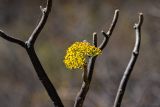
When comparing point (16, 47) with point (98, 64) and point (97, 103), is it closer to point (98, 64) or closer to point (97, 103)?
point (98, 64)

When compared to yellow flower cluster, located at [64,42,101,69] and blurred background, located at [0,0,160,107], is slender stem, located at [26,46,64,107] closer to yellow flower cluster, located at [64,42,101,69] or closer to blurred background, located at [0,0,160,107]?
yellow flower cluster, located at [64,42,101,69]

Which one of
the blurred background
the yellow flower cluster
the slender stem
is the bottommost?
the blurred background

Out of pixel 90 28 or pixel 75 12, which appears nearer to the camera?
pixel 90 28

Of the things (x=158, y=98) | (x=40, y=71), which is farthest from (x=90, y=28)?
(x=40, y=71)

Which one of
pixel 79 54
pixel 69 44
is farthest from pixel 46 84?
pixel 69 44

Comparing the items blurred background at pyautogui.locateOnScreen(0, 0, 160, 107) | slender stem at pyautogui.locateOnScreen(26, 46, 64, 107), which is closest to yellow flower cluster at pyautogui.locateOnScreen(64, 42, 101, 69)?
slender stem at pyautogui.locateOnScreen(26, 46, 64, 107)

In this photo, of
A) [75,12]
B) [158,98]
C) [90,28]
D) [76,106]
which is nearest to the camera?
[76,106]
